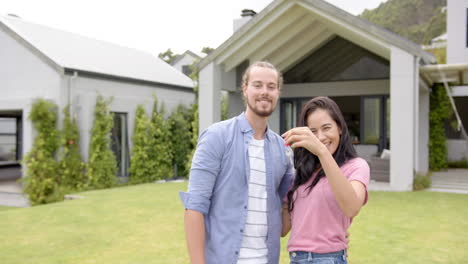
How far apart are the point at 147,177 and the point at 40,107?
3.85 m

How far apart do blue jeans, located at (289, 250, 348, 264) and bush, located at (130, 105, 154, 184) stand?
37.7 ft

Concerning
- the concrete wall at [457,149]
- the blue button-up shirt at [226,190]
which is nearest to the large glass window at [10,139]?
the concrete wall at [457,149]

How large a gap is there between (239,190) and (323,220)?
0.40 m

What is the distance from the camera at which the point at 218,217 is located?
1.96 m

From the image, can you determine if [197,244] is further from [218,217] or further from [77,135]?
[77,135]

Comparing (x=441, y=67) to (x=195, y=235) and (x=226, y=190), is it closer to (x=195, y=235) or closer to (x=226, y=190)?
(x=226, y=190)

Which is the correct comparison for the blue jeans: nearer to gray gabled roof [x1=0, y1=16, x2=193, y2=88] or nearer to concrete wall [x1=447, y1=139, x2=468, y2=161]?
gray gabled roof [x1=0, y1=16, x2=193, y2=88]

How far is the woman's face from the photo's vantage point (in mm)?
2012

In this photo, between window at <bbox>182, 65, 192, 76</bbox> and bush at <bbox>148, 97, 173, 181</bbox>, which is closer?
bush at <bbox>148, 97, 173, 181</bbox>

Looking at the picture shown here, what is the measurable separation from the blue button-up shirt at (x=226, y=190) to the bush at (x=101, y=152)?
1030cm

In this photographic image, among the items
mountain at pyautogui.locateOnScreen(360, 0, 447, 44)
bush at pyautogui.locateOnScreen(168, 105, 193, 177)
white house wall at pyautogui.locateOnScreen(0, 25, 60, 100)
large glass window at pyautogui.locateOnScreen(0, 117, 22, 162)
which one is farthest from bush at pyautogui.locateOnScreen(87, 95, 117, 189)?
mountain at pyautogui.locateOnScreen(360, 0, 447, 44)

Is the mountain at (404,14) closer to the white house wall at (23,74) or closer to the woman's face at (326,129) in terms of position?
the white house wall at (23,74)

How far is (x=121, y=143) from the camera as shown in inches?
523

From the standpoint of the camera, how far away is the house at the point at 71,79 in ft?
37.6
